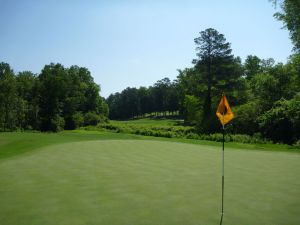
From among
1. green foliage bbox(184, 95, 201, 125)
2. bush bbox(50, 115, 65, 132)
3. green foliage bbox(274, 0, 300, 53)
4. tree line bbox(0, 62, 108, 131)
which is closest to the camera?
green foliage bbox(274, 0, 300, 53)

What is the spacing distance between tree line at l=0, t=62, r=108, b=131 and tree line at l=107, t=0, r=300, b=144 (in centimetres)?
2485

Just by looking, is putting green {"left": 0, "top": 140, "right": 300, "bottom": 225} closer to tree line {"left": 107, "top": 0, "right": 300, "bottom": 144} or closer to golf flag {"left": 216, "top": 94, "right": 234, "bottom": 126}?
golf flag {"left": 216, "top": 94, "right": 234, "bottom": 126}

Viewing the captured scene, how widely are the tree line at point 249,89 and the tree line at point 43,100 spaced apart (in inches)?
978

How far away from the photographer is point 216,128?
141 ft

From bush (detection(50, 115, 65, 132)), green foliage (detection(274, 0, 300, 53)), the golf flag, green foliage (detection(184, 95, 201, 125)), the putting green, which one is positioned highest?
Result: green foliage (detection(274, 0, 300, 53))

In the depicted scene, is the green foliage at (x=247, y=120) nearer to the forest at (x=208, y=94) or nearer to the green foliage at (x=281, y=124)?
the forest at (x=208, y=94)

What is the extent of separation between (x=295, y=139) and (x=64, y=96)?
Answer: 48775 millimetres

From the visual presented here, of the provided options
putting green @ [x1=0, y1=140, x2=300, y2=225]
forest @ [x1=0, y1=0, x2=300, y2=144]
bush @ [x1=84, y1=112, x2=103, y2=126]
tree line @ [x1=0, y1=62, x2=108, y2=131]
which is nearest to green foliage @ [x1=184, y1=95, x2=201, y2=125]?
forest @ [x1=0, y1=0, x2=300, y2=144]

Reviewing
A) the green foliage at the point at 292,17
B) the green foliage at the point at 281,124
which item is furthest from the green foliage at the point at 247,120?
the green foliage at the point at 292,17

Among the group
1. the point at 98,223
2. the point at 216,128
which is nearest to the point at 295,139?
the point at 216,128

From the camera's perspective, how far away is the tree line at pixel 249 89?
1055 inches

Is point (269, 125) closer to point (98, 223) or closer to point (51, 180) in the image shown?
point (51, 180)

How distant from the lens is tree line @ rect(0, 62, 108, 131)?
54.4m

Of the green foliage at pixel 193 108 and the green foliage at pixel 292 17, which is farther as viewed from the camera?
the green foliage at pixel 193 108
